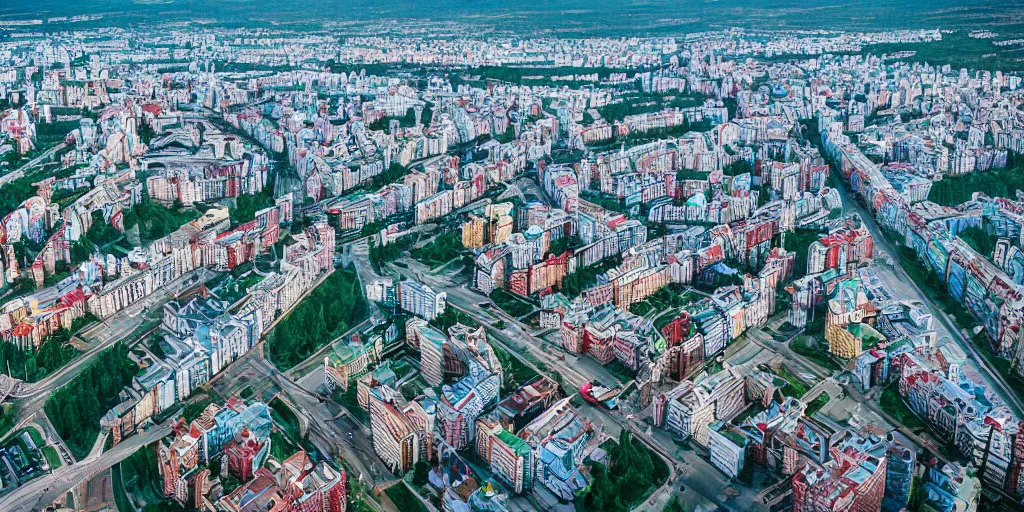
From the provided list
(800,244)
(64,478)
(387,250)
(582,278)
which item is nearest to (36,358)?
(64,478)

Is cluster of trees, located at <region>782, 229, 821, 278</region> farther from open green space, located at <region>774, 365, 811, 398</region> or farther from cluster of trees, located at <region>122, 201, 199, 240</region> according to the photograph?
cluster of trees, located at <region>122, 201, 199, 240</region>

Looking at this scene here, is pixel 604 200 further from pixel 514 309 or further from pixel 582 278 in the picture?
pixel 514 309

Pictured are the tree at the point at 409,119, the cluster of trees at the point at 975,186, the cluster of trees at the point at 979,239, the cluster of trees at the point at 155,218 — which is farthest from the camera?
the tree at the point at 409,119

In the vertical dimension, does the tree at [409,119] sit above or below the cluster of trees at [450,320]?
above

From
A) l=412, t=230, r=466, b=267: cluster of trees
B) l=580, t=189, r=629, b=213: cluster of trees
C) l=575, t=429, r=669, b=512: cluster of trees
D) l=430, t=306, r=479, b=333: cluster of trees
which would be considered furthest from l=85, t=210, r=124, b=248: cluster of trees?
l=575, t=429, r=669, b=512: cluster of trees

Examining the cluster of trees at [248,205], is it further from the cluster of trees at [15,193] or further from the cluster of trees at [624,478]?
the cluster of trees at [624,478]

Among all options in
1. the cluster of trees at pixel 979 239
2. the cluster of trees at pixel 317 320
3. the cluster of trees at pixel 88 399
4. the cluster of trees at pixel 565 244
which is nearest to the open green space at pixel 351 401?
the cluster of trees at pixel 317 320
